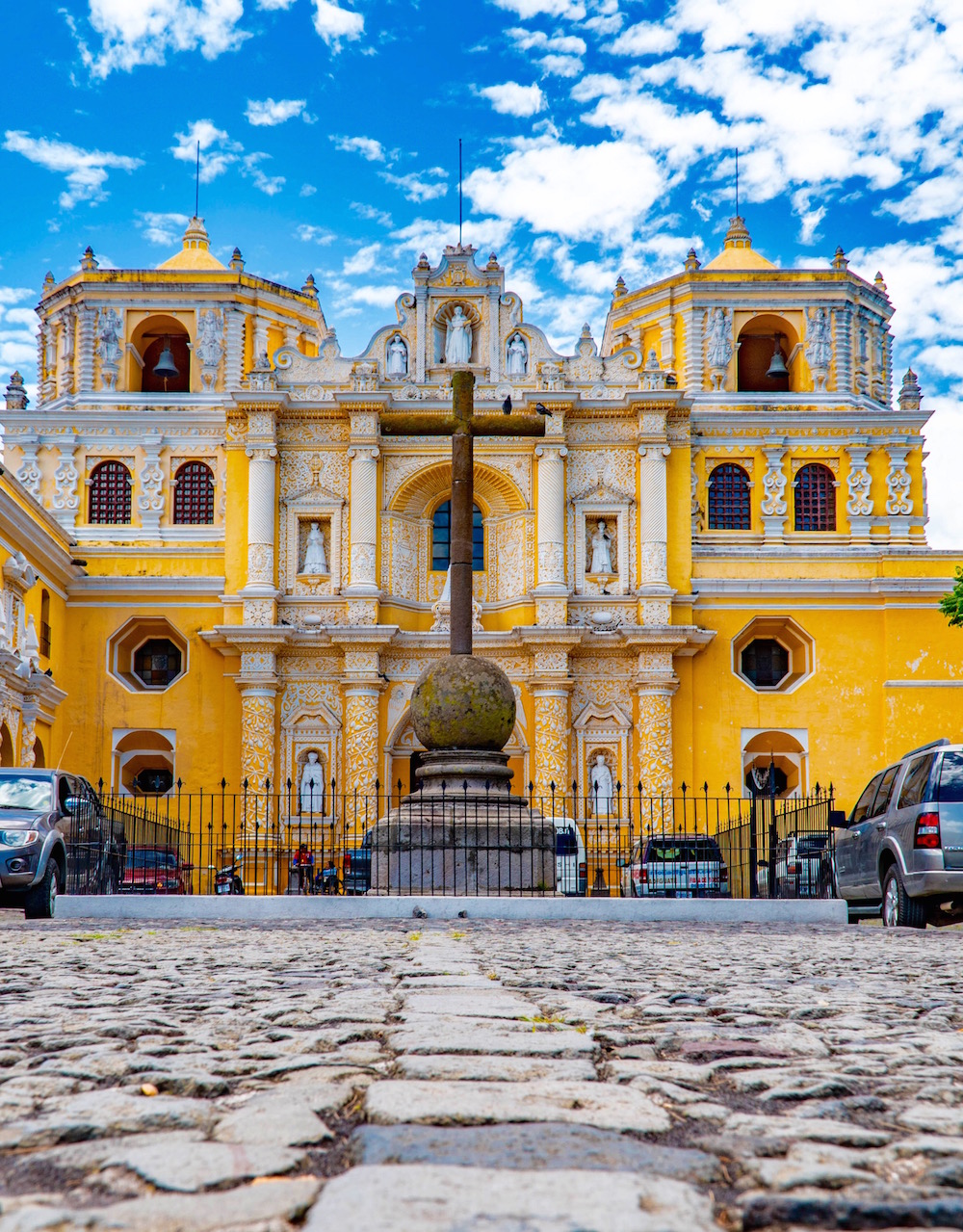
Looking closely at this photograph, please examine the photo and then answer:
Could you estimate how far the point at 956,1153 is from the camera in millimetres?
2211

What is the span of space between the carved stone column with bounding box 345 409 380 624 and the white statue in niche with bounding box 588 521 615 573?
15.2 feet

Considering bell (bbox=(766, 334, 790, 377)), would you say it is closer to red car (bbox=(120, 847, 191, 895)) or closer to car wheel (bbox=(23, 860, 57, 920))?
red car (bbox=(120, 847, 191, 895))

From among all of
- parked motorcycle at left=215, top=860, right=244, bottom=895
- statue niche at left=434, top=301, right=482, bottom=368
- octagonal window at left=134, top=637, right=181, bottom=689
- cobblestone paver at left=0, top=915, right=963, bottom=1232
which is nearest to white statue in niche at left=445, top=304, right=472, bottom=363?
statue niche at left=434, top=301, right=482, bottom=368

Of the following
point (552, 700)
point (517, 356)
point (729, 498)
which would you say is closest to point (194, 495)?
point (517, 356)

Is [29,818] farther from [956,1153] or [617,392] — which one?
[617,392]

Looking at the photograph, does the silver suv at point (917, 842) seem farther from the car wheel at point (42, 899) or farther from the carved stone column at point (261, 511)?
the carved stone column at point (261, 511)

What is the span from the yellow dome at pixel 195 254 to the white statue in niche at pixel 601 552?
1213 cm

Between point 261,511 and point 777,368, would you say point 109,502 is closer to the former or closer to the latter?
point 261,511

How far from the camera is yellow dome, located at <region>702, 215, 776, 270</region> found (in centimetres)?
3325

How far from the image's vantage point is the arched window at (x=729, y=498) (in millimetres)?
30984

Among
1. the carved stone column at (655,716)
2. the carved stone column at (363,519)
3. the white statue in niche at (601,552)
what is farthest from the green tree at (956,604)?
the carved stone column at (363,519)

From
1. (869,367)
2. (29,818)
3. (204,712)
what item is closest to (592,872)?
(204,712)

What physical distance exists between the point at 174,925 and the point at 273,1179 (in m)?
9.44

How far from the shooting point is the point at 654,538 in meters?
28.9
